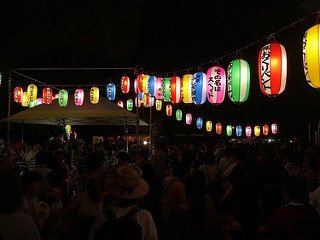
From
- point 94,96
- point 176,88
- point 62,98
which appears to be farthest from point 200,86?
point 62,98

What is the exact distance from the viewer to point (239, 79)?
999 centimetres

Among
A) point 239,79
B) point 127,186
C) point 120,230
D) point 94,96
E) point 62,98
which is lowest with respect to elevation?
point 120,230

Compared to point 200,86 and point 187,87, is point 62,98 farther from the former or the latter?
point 200,86

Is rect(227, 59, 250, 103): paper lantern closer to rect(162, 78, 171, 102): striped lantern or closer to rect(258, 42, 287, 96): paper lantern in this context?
rect(258, 42, 287, 96): paper lantern

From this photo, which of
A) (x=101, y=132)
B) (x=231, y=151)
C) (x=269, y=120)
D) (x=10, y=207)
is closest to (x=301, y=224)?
(x=10, y=207)

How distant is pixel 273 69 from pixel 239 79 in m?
1.45

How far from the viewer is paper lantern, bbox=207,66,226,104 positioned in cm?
1116

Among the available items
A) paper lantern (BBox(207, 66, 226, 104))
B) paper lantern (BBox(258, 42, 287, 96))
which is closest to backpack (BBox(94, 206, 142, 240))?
paper lantern (BBox(258, 42, 287, 96))

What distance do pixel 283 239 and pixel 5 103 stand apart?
2180 cm

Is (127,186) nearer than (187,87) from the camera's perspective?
Yes

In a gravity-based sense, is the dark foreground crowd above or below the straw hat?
below

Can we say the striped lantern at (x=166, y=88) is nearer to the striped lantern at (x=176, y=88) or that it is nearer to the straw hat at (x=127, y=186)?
the striped lantern at (x=176, y=88)

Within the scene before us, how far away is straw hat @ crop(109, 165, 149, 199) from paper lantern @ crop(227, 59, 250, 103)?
6853 millimetres

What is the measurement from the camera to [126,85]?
17.3 m
